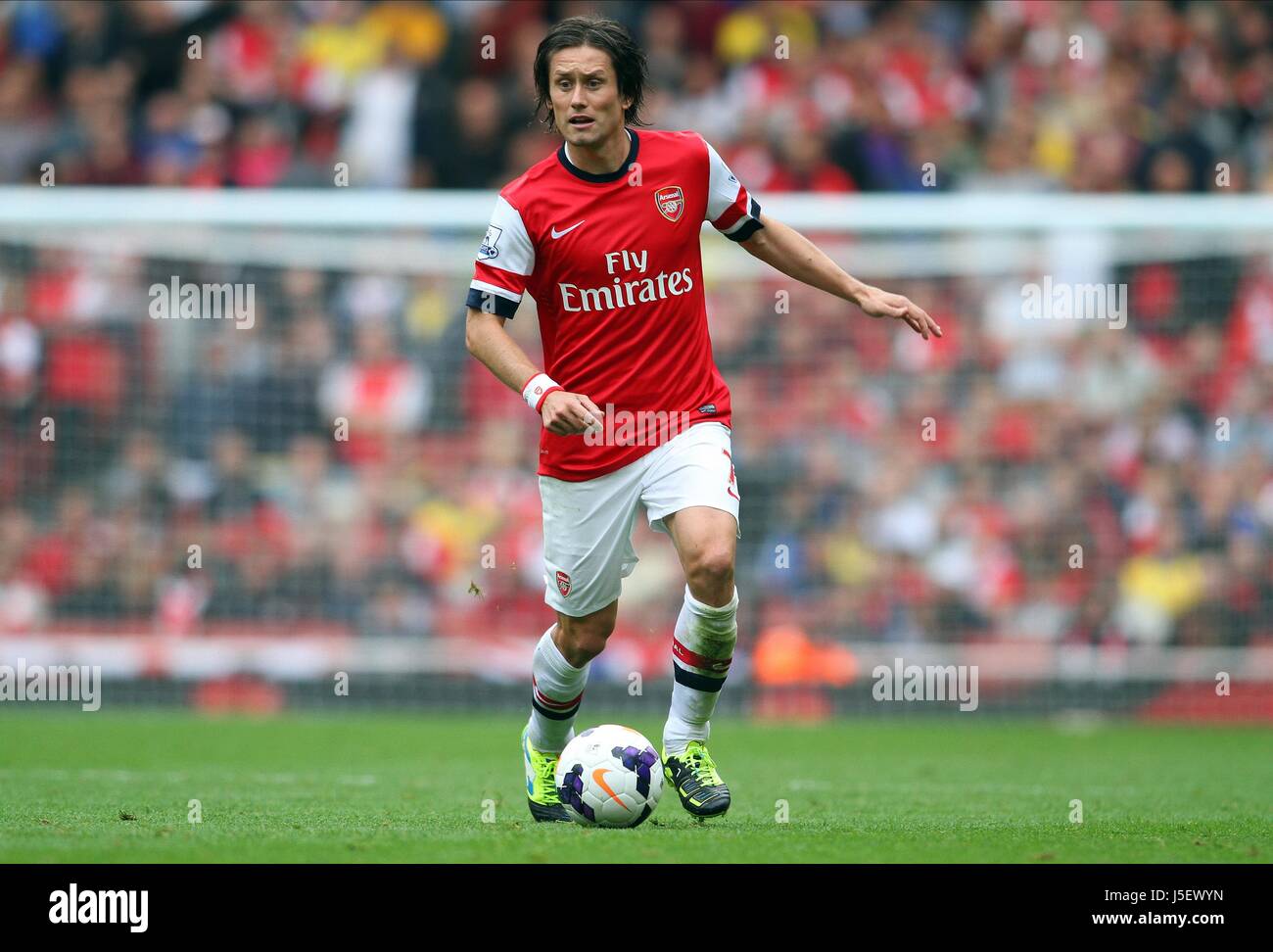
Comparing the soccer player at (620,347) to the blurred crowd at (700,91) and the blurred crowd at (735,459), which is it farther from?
the blurred crowd at (700,91)

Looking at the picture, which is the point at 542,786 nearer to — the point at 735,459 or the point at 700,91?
the point at 735,459

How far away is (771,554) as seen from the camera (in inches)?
560

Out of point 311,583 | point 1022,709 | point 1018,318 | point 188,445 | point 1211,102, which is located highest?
point 1211,102

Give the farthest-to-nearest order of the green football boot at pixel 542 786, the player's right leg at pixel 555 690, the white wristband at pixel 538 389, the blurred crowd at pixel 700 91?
the blurred crowd at pixel 700 91 < the player's right leg at pixel 555 690 < the green football boot at pixel 542 786 < the white wristband at pixel 538 389

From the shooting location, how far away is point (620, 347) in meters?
6.64

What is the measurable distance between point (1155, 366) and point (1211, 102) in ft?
11.7

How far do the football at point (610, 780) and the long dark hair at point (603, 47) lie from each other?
7.39 ft

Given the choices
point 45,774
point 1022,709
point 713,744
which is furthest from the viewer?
point 1022,709

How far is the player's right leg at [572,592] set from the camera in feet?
21.8

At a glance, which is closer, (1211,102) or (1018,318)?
(1018,318)

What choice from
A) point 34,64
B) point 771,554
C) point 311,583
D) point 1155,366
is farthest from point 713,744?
point 34,64

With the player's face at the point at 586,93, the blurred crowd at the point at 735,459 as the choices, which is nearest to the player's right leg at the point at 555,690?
the player's face at the point at 586,93

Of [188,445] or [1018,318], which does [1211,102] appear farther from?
[188,445]

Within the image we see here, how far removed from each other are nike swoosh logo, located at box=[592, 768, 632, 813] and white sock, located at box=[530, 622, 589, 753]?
23.5 inches
